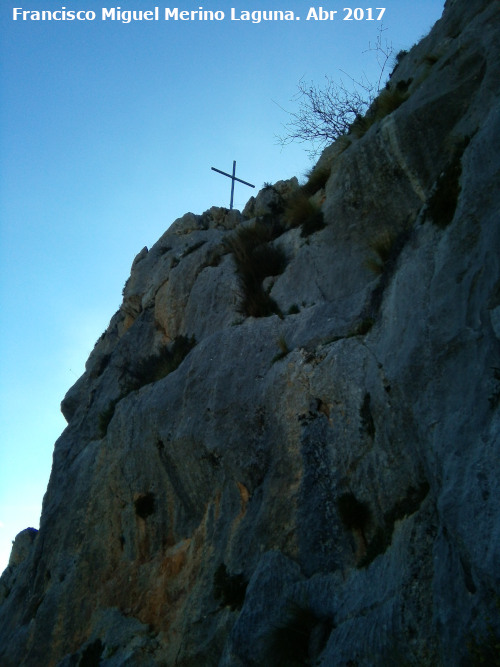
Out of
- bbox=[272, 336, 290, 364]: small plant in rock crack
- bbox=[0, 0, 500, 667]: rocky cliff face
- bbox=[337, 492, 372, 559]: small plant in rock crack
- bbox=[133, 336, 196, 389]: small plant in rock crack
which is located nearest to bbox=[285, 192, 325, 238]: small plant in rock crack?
bbox=[0, 0, 500, 667]: rocky cliff face

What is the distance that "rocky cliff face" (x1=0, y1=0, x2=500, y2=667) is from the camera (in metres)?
6.57

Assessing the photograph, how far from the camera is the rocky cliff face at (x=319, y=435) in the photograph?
6.57 metres

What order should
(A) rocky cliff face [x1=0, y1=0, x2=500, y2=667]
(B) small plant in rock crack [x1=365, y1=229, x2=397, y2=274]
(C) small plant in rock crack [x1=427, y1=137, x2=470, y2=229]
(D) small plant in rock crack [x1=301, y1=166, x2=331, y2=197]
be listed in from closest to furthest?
(A) rocky cliff face [x1=0, y1=0, x2=500, y2=667], (C) small plant in rock crack [x1=427, y1=137, x2=470, y2=229], (B) small plant in rock crack [x1=365, y1=229, x2=397, y2=274], (D) small plant in rock crack [x1=301, y1=166, x2=331, y2=197]

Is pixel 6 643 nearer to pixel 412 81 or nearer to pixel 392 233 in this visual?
pixel 392 233

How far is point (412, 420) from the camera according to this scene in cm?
779

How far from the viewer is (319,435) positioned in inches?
370

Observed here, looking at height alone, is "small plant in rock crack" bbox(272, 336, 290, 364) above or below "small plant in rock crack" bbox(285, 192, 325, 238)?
below

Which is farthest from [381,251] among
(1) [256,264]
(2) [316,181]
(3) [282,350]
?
(2) [316,181]

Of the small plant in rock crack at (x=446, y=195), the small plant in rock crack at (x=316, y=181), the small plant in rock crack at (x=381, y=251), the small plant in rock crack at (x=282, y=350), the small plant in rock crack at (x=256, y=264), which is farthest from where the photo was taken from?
the small plant in rock crack at (x=316, y=181)

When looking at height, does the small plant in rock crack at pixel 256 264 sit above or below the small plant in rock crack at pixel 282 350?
above

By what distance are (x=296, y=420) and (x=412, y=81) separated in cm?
701

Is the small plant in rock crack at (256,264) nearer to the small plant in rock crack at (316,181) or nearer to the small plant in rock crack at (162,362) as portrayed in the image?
the small plant in rock crack at (316,181)

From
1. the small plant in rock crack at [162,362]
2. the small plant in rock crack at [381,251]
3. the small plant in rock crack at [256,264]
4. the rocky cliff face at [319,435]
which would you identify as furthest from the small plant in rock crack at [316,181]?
the small plant in rock crack at [162,362]

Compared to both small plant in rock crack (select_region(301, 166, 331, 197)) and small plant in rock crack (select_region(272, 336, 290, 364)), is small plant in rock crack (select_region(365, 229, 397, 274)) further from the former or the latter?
small plant in rock crack (select_region(301, 166, 331, 197))
